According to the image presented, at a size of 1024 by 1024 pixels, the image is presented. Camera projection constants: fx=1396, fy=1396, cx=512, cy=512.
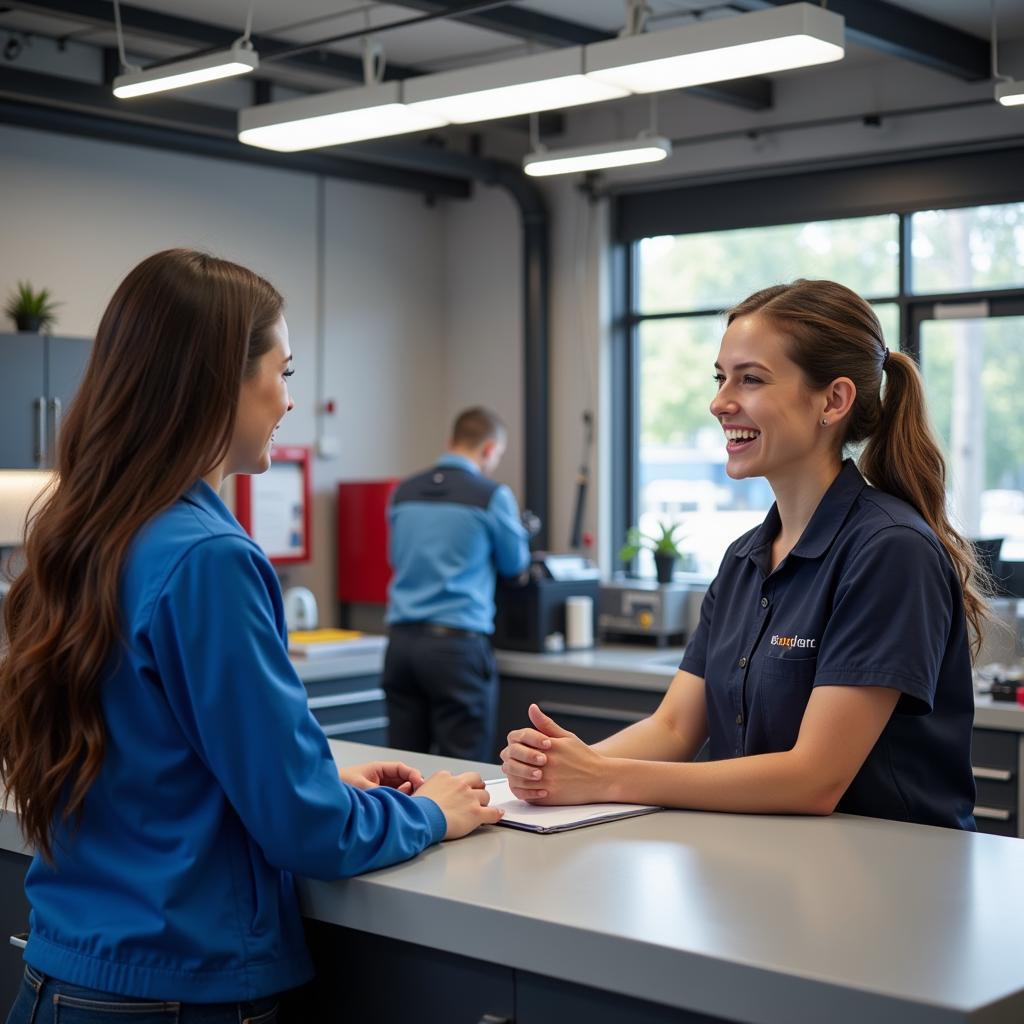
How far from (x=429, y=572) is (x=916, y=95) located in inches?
91.7

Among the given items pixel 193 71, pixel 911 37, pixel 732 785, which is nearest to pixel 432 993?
pixel 732 785

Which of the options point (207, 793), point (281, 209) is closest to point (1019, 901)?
point (207, 793)

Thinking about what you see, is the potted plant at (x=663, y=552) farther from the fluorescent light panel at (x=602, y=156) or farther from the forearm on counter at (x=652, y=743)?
the forearm on counter at (x=652, y=743)

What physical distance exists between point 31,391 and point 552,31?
198 centimetres

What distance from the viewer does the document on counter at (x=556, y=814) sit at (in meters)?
1.69

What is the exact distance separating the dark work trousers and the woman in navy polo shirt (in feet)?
8.50

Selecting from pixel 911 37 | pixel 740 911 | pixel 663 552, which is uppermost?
pixel 911 37

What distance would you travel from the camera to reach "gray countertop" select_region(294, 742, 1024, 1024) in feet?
3.89

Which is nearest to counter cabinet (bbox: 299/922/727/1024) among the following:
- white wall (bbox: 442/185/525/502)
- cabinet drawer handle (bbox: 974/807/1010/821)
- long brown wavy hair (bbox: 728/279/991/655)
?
long brown wavy hair (bbox: 728/279/991/655)

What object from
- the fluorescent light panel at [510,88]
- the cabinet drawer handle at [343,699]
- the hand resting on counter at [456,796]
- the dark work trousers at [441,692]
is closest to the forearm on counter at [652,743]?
the hand resting on counter at [456,796]

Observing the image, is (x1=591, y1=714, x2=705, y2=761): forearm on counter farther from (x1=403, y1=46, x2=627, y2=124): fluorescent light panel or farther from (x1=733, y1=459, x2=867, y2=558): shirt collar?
(x1=403, y1=46, x2=627, y2=124): fluorescent light panel

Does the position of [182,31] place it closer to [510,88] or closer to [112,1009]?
[510,88]

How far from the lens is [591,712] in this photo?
4.58m

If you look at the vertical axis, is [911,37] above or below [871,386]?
above
